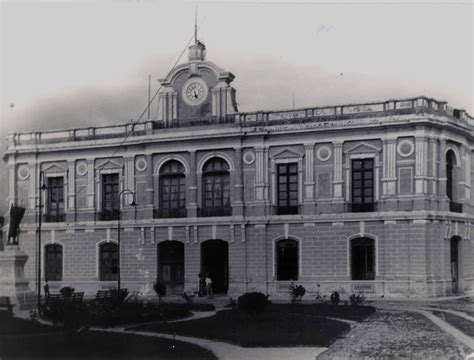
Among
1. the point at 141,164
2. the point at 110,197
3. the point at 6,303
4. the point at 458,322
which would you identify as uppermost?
the point at 141,164

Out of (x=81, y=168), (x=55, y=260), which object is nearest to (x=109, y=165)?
(x=81, y=168)

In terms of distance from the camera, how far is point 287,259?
119 feet

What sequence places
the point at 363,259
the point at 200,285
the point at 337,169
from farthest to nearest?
the point at 200,285
the point at 337,169
the point at 363,259

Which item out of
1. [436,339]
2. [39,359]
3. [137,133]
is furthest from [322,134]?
[39,359]

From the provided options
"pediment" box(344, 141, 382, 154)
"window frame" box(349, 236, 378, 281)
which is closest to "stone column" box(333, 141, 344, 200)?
"pediment" box(344, 141, 382, 154)

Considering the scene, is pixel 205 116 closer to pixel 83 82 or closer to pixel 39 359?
pixel 83 82

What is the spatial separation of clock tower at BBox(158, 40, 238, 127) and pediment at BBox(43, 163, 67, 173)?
20.0 feet

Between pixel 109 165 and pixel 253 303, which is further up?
pixel 109 165

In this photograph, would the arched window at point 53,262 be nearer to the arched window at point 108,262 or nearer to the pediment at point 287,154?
the arched window at point 108,262

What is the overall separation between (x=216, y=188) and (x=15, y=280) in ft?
39.8

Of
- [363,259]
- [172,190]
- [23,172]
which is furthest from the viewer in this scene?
[23,172]

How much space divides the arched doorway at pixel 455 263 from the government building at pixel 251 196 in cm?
7

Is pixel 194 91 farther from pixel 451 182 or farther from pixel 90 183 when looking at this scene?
pixel 451 182

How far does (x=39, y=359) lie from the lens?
16.6 metres
